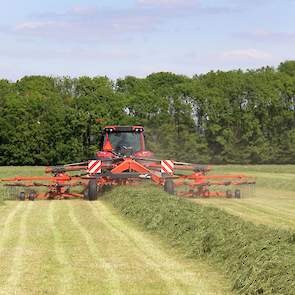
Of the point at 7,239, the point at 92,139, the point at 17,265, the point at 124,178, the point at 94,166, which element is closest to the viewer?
the point at 17,265

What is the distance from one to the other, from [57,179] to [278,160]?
43.7 metres

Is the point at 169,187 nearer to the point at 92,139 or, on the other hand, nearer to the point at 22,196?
the point at 22,196

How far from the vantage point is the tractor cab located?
2350cm

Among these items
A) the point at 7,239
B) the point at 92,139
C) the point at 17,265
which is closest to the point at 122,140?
the point at 7,239

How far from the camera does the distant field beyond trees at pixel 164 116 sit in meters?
60.2

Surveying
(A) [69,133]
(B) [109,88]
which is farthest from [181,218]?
(B) [109,88]

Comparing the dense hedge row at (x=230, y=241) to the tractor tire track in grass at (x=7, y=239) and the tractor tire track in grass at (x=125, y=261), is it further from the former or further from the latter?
the tractor tire track in grass at (x=7, y=239)

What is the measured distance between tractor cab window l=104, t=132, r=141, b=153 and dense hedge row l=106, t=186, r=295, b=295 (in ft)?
26.9

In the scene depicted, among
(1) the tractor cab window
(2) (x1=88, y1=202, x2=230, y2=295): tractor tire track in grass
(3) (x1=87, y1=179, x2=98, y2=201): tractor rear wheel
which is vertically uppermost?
(1) the tractor cab window

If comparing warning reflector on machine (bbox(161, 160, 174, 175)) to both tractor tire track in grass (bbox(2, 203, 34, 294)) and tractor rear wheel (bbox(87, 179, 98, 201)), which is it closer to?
tractor rear wheel (bbox(87, 179, 98, 201))

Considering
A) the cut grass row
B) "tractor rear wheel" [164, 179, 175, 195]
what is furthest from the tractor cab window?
the cut grass row

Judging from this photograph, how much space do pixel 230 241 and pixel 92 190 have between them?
441 inches

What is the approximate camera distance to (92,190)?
20.2 metres

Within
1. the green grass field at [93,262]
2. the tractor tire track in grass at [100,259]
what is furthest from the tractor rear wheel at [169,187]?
the tractor tire track in grass at [100,259]
